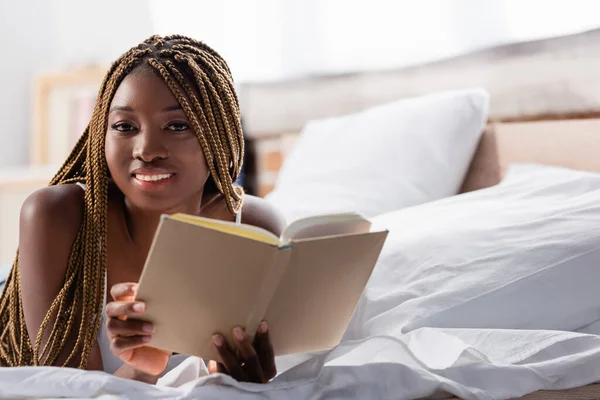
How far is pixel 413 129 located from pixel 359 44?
2.47 feet

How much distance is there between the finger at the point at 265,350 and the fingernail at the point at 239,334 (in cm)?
3

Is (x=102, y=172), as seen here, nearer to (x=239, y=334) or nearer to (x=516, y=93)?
(x=239, y=334)

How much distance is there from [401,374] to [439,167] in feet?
3.08

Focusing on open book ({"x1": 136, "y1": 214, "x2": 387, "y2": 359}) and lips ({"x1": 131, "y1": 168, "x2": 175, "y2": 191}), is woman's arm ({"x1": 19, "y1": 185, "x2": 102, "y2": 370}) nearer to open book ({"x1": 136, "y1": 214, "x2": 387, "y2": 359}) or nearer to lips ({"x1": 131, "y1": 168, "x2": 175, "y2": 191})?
lips ({"x1": 131, "y1": 168, "x2": 175, "y2": 191})

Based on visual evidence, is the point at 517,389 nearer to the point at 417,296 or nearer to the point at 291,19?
the point at 417,296

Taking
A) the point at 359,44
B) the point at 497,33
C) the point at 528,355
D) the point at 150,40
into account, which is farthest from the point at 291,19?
the point at 528,355

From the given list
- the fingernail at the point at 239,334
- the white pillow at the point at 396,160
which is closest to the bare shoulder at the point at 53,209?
the fingernail at the point at 239,334

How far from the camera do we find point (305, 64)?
2838 mm

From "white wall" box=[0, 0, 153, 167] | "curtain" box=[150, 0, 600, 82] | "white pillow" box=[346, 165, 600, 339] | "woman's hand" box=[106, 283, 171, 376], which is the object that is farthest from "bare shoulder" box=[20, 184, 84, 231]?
"white wall" box=[0, 0, 153, 167]

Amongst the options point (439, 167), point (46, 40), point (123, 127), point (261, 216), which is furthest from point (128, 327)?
point (46, 40)

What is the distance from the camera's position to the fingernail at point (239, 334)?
100 cm

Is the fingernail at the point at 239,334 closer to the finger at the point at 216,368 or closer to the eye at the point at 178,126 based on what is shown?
the finger at the point at 216,368

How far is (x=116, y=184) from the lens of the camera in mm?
1277

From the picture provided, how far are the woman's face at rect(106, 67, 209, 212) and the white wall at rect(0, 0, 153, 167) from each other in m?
2.71
